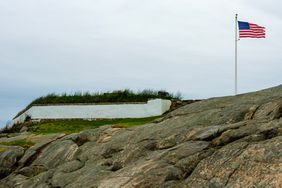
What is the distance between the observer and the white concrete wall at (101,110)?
141 feet

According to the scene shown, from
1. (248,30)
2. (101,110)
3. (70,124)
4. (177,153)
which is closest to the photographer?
(177,153)

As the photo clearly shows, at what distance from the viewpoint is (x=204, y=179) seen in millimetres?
10258

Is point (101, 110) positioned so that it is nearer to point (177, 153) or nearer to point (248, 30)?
point (248, 30)

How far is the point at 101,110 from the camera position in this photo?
44094 mm

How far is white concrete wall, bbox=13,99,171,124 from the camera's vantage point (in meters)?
42.9

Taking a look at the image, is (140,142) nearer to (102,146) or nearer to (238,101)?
(102,146)

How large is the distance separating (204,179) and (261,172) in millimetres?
1383

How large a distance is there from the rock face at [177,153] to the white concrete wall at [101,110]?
73.0ft

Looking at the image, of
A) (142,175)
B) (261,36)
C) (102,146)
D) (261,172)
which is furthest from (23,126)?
(261,172)

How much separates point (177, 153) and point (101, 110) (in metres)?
32.3

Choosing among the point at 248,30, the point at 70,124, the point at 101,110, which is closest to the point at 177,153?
the point at 248,30

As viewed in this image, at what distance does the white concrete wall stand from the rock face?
22.2 m

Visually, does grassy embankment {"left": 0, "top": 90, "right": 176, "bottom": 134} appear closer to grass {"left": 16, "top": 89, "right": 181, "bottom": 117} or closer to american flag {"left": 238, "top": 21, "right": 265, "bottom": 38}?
grass {"left": 16, "top": 89, "right": 181, "bottom": 117}

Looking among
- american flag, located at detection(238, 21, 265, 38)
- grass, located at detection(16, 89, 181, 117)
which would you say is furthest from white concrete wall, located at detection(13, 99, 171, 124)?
american flag, located at detection(238, 21, 265, 38)
